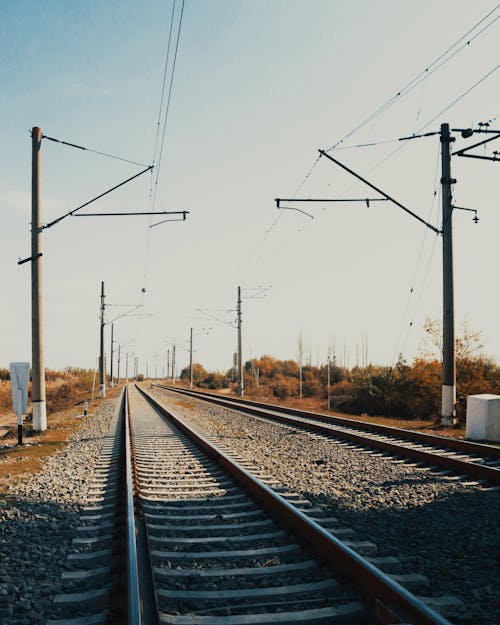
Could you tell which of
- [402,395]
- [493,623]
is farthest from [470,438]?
[402,395]

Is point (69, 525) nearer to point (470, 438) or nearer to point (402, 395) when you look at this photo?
point (470, 438)

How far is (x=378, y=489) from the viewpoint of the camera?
8414 mm

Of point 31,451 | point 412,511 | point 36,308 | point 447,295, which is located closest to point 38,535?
point 412,511

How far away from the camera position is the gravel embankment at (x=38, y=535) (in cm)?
454

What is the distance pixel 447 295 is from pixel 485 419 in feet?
15.4

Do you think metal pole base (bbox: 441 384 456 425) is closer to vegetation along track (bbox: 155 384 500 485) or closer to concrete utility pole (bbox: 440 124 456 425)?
concrete utility pole (bbox: 440 124 456 425)

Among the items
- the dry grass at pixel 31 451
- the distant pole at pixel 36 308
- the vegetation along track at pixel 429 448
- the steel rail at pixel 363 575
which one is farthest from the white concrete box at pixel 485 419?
the distant pole at pixel 36 308

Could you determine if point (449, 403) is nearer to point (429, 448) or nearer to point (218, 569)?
point (429, 448)

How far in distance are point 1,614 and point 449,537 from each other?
4.13 meters

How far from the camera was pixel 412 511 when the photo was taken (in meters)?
7.17

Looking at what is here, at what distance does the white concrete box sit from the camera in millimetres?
13765

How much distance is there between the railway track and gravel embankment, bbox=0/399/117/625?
176 millimetres

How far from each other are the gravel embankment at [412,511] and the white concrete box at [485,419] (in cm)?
347

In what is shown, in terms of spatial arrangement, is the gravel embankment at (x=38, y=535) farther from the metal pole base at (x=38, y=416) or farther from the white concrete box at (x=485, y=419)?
the white concrete box at (x=485, y=419)
